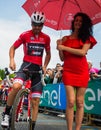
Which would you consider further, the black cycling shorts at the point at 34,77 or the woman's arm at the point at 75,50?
the black cycling shorts at the point at 34,77

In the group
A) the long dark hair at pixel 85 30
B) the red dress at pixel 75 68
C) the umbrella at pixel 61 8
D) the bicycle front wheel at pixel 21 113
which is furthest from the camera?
the umbrella at pixel 61 8

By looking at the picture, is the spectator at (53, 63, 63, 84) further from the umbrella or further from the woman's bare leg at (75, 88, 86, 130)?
the woman's bare leg at (75, 88, 86, 130)

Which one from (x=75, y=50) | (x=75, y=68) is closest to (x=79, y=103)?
(x=75, y=68)

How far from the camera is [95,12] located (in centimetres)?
720

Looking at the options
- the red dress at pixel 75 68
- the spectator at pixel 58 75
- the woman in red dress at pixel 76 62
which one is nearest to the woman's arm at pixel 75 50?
the woman in red dress at pixel 76 62

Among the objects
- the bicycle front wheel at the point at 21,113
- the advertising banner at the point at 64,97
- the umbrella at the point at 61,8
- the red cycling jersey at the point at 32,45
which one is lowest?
the bicycle front wheel at the point at 21,113

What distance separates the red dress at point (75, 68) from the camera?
595 centimetres

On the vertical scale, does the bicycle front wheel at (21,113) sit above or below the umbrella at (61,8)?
below

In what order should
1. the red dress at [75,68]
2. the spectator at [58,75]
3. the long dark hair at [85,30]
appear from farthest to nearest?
the spectator at [58,75] → the long dark hair at [85,30] → the red dress at [75,68]

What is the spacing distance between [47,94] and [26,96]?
7.53m

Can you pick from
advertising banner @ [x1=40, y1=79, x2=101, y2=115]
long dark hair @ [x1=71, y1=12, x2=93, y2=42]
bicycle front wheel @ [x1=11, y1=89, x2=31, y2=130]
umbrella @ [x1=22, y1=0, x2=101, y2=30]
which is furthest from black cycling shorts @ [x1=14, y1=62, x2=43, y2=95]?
advertising banner @ [x1=40, y1=79, x2=101, y2=115]

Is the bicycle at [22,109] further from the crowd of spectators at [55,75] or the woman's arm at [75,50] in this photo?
the crowd of spectators at [55,75]

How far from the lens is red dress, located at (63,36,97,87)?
5945 mm

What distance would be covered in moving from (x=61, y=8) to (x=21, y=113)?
110 inches
